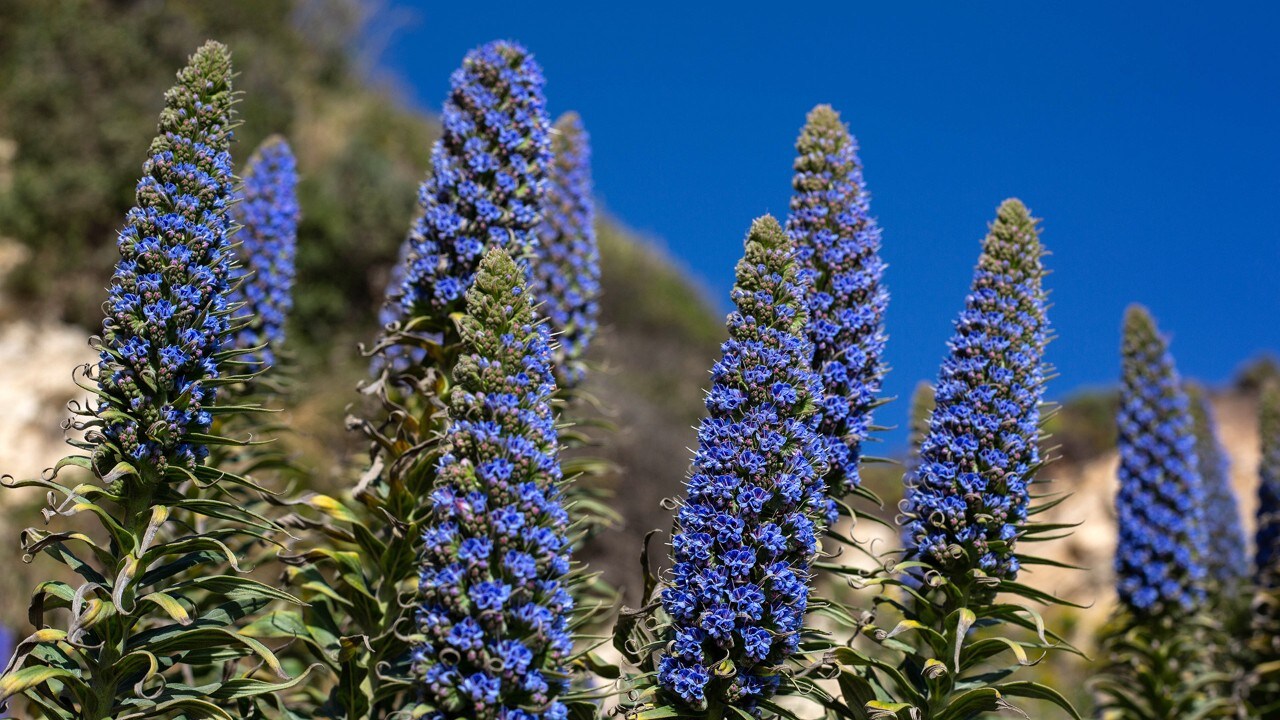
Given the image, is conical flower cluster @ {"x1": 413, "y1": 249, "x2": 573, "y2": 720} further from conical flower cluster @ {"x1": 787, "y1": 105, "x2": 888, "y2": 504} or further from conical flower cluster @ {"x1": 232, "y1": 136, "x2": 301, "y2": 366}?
conical flower cluster @ {"x1": 232, "y1": 136, "x2": 301, "y2": 366}

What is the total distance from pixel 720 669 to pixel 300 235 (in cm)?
1866

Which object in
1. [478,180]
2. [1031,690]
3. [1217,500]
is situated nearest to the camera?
[1031,690]

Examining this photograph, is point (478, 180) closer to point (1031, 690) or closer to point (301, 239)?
point (1031, 690)

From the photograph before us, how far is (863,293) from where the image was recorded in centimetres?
Answer: 575

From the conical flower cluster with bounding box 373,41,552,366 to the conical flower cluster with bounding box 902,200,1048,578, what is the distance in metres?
2.38

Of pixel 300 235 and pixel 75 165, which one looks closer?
pixel 75 165

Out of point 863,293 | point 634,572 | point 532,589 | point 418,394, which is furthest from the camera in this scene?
point 634,572

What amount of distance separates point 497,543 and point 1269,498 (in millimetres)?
8325

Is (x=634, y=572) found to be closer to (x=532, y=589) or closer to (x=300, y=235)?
(x=300, y=235)

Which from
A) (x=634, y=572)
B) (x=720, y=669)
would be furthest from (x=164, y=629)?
(x=634, y=572)

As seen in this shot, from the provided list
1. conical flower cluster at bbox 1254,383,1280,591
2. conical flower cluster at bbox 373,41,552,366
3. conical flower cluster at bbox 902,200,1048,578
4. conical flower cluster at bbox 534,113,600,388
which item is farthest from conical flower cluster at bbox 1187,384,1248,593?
conical flower cluster at bbox 373,41,552,366

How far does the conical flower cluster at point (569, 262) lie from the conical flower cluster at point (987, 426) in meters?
2.69

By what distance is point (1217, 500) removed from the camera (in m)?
11.3

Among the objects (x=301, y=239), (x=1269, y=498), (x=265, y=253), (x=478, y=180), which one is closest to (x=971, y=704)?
(x=478, y=180)
